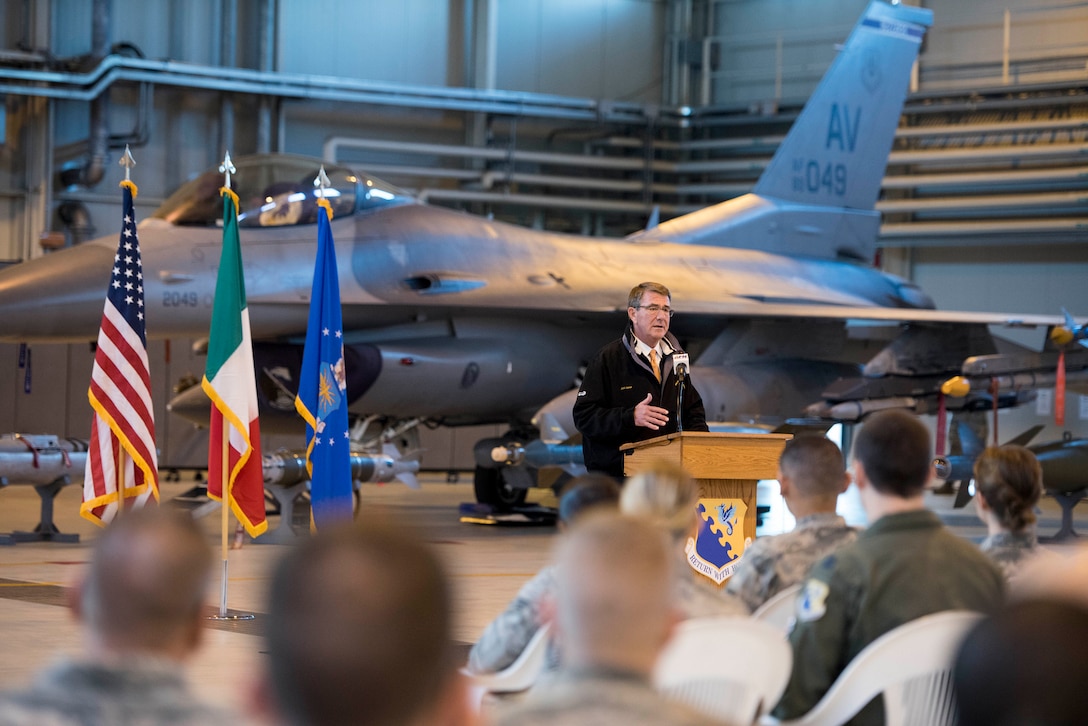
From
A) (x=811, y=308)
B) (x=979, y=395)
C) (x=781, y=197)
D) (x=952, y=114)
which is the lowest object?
(x=979, y=395)

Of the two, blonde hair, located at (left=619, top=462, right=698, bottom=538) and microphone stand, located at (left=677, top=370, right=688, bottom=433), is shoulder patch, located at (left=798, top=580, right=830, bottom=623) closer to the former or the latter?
blonde hair, located at (left=619, top=462, right=698, bottom=538)

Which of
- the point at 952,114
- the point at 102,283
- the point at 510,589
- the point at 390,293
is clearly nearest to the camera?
the point at 510,589

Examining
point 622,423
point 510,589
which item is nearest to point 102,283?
point 510,589

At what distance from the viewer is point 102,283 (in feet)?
34.7

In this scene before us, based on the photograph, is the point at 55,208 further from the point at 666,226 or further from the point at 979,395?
the point at 979,395

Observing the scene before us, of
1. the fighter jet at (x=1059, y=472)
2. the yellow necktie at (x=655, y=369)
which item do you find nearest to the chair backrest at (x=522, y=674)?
the yellow necktie at (x=655, y=369)

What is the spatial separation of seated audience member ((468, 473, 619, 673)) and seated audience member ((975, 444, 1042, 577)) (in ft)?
3.29

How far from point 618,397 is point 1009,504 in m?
2.79

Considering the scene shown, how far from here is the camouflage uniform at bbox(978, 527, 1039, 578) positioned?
3475 mm

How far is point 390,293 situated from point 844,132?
6.54 metres

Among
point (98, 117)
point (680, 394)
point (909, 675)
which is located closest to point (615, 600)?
point (909, 675)

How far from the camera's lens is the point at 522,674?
10.2 feet

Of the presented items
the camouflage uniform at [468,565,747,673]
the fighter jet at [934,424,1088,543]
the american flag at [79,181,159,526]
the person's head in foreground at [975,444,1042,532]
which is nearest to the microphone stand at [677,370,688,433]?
the person's head in foreground at [975,444,1042,532]

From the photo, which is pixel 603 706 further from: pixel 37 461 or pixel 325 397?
pixel 37 461
